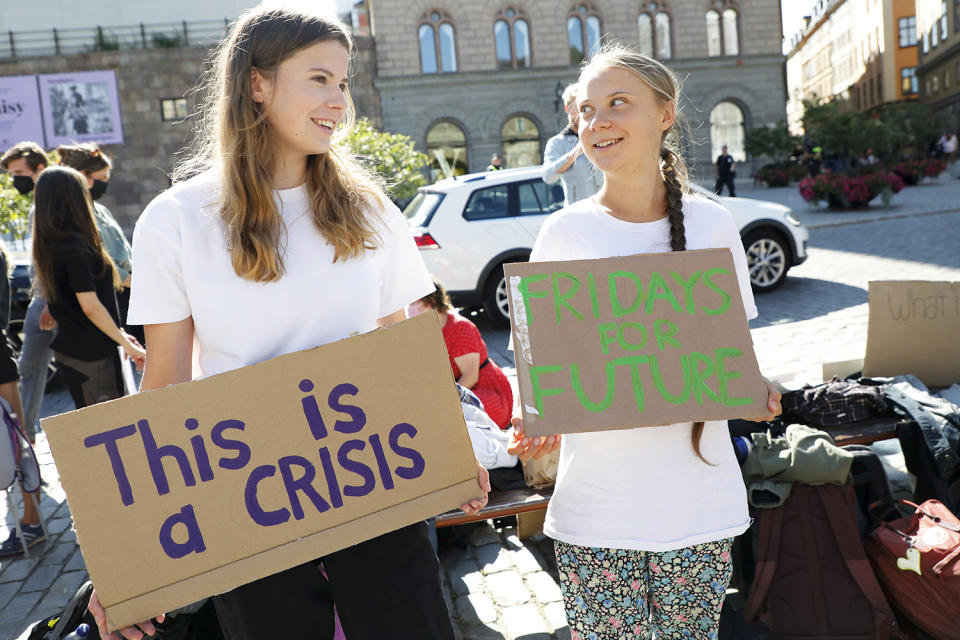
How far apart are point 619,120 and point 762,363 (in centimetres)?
534

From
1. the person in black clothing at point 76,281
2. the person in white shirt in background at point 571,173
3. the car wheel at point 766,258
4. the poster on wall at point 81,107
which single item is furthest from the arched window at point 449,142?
the person in black clothing at point 76,281

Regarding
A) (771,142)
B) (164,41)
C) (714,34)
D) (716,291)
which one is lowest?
(716,291)

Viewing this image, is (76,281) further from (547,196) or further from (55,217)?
(547,196)

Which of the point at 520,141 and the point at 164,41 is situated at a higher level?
the point at 164,41

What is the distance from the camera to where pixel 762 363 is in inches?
269

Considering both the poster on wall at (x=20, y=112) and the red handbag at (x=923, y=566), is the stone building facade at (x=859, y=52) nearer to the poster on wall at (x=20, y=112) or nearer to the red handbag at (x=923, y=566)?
the poster on wall at (x=20, y=112)

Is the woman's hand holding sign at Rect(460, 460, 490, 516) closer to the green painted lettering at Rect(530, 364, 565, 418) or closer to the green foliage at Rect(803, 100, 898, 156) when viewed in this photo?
the green painted lettering at Rect(530, 364, 565, 418)

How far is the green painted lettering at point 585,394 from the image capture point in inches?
70.6

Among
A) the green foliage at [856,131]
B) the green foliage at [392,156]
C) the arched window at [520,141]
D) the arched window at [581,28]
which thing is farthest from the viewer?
the arched window at [581,28]

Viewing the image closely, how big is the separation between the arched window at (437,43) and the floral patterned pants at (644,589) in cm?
3244

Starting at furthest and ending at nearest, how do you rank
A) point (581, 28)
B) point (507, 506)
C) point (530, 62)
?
1. point (581, 28)
2. point (530, 62)
3. point (507, 506)

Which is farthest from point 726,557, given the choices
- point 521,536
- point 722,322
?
point 521,536

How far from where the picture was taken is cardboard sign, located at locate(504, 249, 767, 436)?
1.80 m

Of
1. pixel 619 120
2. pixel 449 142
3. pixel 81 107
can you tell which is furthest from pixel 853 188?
pixel 81 107
